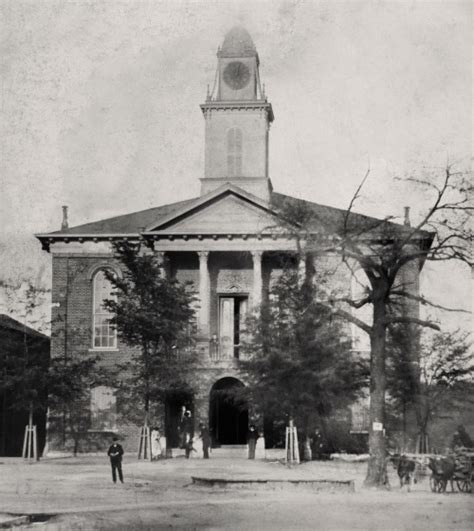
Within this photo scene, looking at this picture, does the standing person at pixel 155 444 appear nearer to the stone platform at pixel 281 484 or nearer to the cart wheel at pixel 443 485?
the stone platform at pixel 281 484

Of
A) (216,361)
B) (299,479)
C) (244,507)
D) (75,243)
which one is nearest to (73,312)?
(75,243)

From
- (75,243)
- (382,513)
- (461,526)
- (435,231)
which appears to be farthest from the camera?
(75,243)

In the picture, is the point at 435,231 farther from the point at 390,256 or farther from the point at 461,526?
the point at 461,526

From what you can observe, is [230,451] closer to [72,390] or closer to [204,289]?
[204,289]

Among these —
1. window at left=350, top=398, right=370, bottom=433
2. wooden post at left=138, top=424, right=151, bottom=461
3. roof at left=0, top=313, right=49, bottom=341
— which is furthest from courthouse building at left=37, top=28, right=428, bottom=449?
wooden post at left=138, top=424, right=151, bottom=461

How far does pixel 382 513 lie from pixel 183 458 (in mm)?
18791

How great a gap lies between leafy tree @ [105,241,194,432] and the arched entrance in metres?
3.96

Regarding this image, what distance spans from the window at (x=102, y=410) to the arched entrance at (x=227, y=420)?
4.24 m

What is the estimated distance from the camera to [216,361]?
38.6 metres

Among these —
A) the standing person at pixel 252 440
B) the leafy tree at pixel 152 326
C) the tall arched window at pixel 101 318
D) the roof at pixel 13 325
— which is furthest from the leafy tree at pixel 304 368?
the tall arched window at pixel 101 318

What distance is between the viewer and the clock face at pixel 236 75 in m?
45.2

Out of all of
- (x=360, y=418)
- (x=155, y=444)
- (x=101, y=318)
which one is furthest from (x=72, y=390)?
(x=360, y=418)

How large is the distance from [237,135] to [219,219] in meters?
7.87

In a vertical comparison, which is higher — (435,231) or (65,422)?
(435,231)
